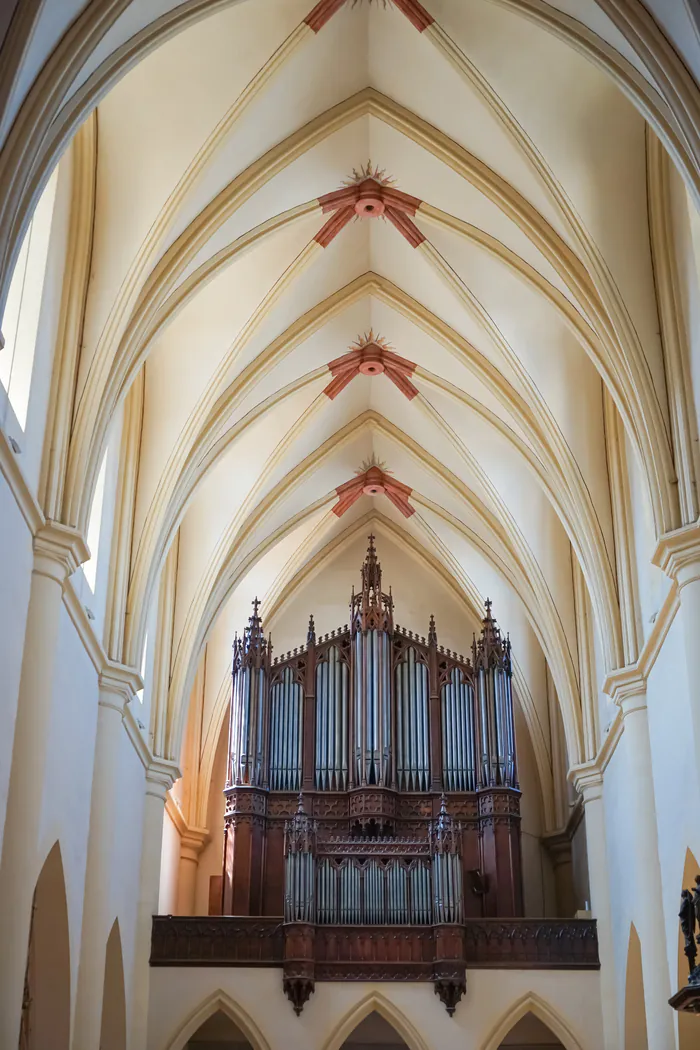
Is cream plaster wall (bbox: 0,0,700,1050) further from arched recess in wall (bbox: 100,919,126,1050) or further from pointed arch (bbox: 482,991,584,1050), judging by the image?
arched recess in wall (bbox: 100,919,126,1050)

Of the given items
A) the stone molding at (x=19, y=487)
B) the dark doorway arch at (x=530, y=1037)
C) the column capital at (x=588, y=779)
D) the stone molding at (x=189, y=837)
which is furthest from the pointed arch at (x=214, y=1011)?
the stone molding at (x=19, y=487)

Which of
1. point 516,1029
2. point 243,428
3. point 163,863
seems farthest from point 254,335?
point 516,1029

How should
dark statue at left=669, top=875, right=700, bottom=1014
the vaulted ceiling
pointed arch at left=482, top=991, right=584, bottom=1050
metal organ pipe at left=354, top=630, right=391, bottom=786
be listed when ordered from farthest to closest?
metal organ pipe at left=354, top=630, right=391, bottom=786, pointed arch at left=482, top=991, right=584, bottom=1050, the vaulted ceiling, dark statue at left=669, top=875, right=700, bottom=1014

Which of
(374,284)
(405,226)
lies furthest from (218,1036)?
(405,226)

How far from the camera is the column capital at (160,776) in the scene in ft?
65.8

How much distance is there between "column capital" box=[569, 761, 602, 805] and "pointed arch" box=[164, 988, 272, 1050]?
5902 mm

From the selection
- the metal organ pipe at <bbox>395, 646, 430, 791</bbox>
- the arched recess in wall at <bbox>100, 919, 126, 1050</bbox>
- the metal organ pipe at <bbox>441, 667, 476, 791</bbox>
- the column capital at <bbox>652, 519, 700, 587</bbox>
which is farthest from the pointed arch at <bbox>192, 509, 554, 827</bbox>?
the column capital at <bbox>652, 519, 700, 587</bbox>

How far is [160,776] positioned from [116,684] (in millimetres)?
3880

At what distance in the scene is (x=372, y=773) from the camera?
70.3 feet

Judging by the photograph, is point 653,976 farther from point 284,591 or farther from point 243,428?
point 284,591

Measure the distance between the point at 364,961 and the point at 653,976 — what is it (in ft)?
16.2

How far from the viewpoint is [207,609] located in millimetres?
21250

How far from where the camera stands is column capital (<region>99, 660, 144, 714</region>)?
16.7 meters

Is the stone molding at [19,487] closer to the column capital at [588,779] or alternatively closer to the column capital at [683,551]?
the column capital at [683,551]
